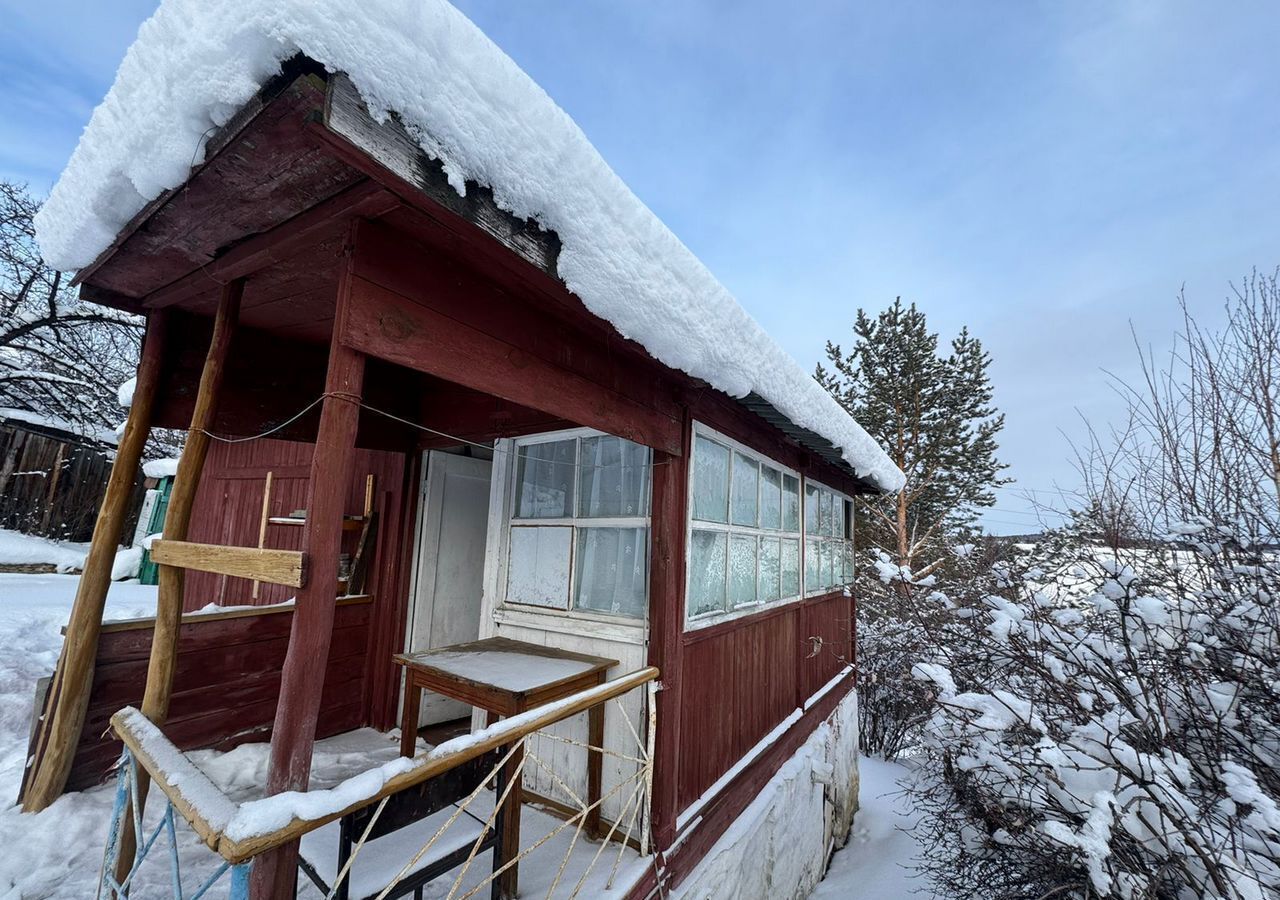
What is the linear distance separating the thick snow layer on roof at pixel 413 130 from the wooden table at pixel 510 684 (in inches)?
61.5

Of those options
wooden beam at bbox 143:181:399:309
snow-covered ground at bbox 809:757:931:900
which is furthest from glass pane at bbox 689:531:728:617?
snow-covered ground at bbox 809:757:931:900

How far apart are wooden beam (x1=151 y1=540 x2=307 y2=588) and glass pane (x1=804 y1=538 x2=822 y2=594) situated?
4.42 m

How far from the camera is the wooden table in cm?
219

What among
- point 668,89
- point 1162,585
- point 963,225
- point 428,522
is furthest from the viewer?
point 963,225

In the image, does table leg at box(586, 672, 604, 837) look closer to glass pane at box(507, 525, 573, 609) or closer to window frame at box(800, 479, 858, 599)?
glass pane at box(507, 525, 573, 609)

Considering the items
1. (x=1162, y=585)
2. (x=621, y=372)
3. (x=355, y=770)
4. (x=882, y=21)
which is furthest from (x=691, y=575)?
(x=882, y=21)

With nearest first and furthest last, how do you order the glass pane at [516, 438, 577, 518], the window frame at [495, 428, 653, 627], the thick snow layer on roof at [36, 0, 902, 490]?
the thick snow layer on roof at [36, 0, 902, 490], the window frame at [495, 428, 653, 627], the glass pane at [516, 438, 577, 518]

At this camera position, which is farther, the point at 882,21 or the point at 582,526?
the point at 882,21

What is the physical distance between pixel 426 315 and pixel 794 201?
35.7 m

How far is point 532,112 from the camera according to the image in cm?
138

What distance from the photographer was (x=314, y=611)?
1316 millimetres

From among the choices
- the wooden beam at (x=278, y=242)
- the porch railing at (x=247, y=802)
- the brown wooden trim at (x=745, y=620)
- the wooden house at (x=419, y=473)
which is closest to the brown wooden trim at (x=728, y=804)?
the wooden house at (x=419, y=473)

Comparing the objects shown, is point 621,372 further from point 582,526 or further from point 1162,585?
point 1162,585

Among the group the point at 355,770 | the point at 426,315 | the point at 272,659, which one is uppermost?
the point at 426,315
